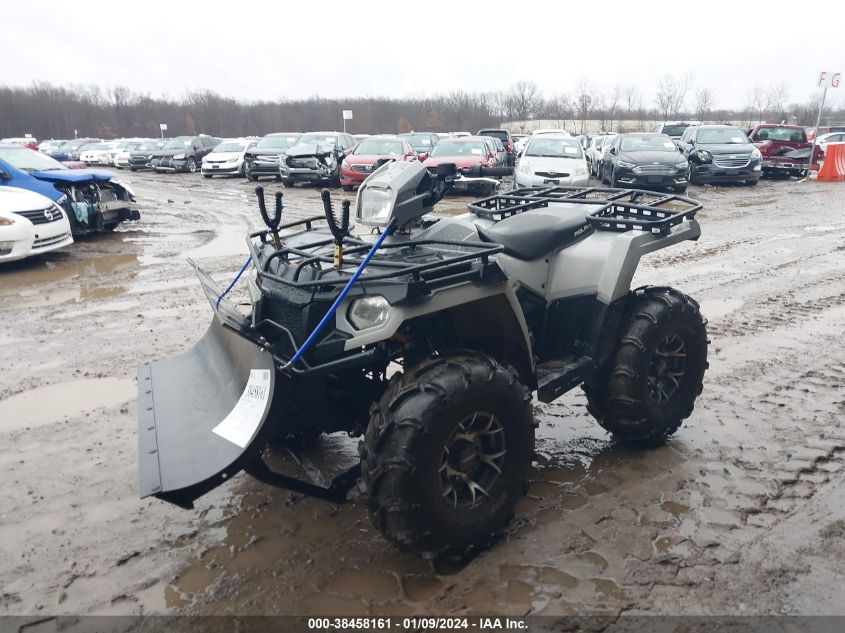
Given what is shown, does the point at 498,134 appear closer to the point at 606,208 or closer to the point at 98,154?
the point at 98,154

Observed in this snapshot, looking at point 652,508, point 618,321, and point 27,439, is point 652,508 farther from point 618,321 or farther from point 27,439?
point 27,439

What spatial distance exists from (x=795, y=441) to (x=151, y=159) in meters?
28.4

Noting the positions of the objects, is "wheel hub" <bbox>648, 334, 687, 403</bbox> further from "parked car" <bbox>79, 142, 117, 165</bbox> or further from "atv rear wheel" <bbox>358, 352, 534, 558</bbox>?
"parked car" <bbox>79, 142, 117, 165</bbox>

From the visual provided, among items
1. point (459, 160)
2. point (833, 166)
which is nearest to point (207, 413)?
point (459, 160)

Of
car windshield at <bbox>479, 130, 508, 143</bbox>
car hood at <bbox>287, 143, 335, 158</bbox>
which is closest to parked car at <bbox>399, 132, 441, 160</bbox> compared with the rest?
car windshield at <bbox>479, 130, 508, 143</bbox>

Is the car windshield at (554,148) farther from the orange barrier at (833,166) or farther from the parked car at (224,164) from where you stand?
the parked car at (224,164)

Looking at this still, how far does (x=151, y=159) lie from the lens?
27844mm

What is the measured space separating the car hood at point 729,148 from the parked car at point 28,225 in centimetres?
1591

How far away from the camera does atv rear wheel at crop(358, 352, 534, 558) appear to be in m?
2.55

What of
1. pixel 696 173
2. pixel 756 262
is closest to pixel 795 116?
pixel 696 173

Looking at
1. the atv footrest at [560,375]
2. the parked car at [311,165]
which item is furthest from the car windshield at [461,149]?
the atv footrest at [560,375]

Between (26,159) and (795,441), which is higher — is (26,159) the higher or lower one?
the higher one

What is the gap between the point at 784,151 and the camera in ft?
67.4

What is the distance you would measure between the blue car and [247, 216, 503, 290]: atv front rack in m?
9.01
